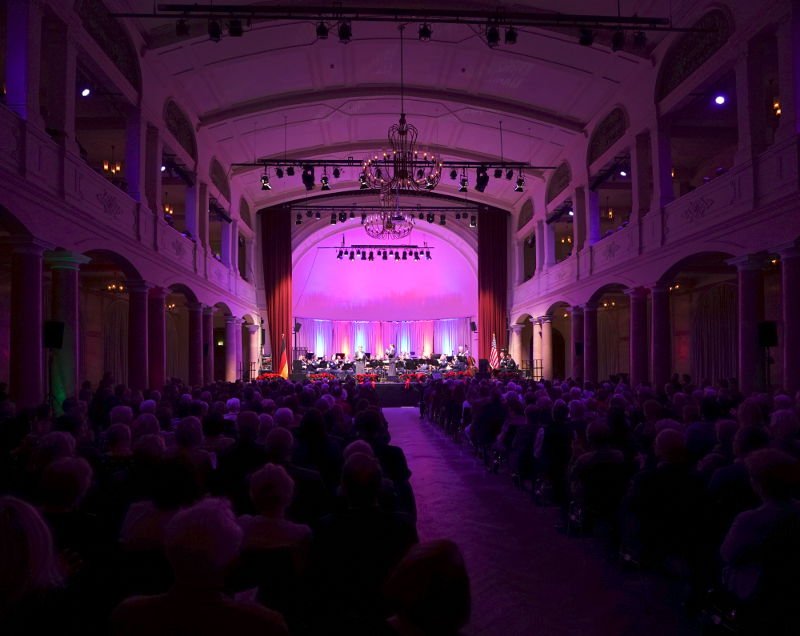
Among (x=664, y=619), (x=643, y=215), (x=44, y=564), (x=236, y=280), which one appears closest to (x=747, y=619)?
(x=664, y=619)

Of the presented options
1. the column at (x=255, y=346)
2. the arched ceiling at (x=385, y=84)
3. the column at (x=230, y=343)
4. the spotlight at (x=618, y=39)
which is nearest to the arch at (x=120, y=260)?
the arched ceiling at (x=385, y=84)

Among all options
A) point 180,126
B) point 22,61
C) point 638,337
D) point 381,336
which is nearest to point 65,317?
point 22,61

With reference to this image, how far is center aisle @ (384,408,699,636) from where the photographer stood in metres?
4.00

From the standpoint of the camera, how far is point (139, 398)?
9328 millimetres

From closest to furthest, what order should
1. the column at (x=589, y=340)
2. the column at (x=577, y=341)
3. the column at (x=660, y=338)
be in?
the column at (x=660, y=338), the column at (x=589, y=340), the column at (x=577, y=341)

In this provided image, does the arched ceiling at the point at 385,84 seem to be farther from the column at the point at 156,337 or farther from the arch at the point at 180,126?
the column at the point at 156,337

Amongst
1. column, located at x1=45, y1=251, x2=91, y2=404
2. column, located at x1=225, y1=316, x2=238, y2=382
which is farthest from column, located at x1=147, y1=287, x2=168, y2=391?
column, located at x1=225, y1=316, x2=238, y2=382

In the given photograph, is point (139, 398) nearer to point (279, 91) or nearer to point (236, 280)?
point (279, 91)

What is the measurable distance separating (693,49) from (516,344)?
16.1m

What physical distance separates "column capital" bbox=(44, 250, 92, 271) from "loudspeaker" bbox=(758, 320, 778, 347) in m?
10.9

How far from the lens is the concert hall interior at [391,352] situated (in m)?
2.67

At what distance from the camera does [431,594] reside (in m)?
1.47

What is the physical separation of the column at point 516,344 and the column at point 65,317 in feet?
64.2

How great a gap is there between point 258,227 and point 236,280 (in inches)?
203
